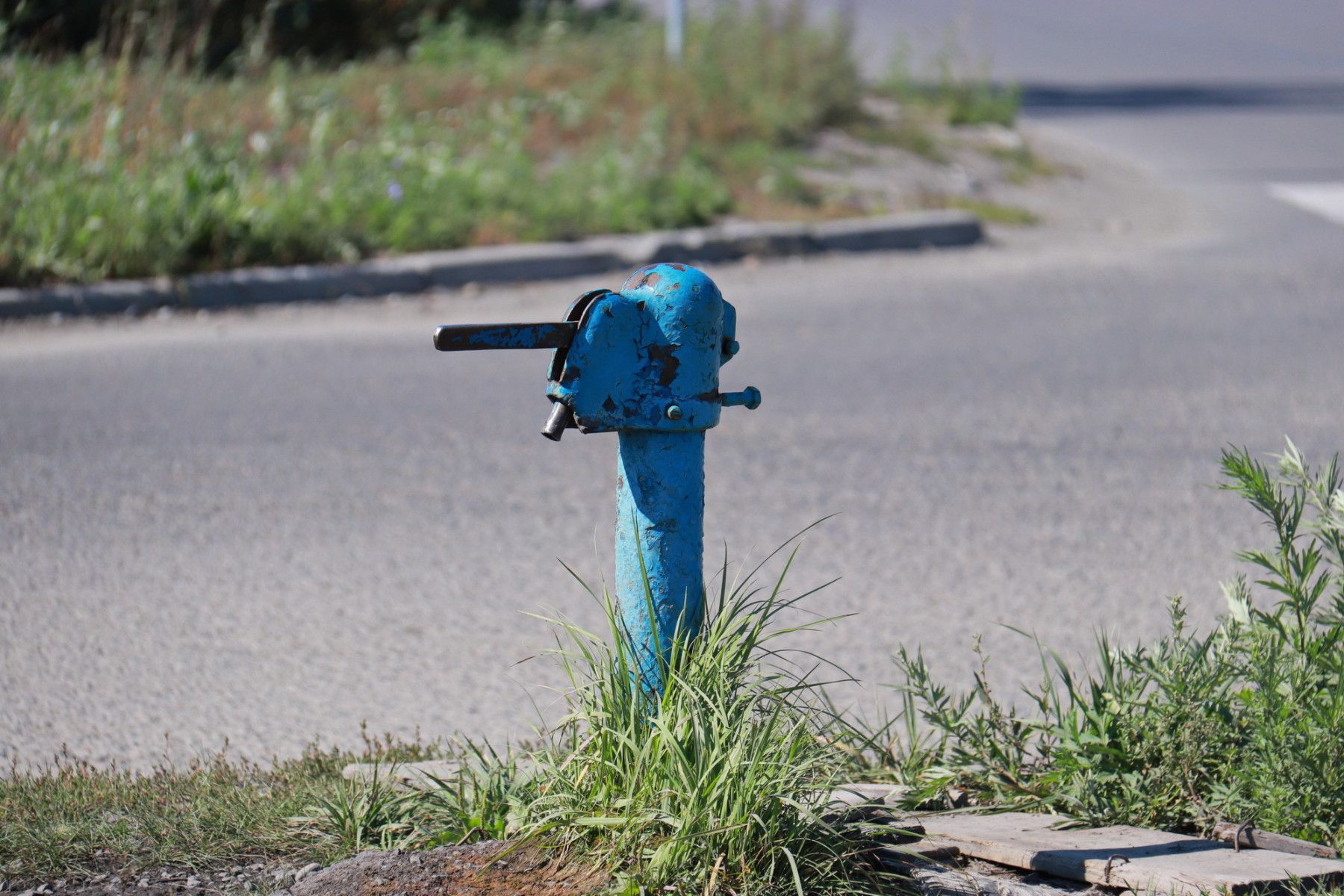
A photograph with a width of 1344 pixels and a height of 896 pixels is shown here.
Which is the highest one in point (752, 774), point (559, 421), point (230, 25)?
point (230, 25)

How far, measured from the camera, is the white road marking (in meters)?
9.70

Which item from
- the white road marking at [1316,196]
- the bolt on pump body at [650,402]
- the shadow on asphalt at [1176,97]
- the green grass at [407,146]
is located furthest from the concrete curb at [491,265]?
→ the shadow on asphalt at [1176,97]

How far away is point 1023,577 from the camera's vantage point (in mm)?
3969

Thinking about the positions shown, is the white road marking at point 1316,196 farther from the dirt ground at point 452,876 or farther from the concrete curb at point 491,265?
the dirt ground at point 452,876

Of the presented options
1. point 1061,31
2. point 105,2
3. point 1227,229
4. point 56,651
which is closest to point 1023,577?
point 56,651

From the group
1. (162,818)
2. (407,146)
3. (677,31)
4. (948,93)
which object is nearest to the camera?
(162,818)

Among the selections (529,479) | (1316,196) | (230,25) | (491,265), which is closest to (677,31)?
(230,25)

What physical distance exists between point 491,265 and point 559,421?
5.40 metres

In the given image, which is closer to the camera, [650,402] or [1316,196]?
[650,402]

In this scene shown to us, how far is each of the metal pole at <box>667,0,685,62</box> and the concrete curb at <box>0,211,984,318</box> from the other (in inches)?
124

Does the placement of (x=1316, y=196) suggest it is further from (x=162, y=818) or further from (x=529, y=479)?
(x=162, y=818)

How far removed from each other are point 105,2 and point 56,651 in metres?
8.05

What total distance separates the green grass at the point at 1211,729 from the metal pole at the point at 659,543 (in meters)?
0.47

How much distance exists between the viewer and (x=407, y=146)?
28.4ft
